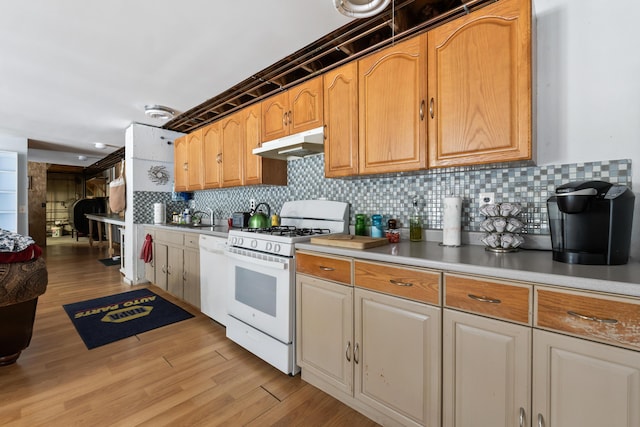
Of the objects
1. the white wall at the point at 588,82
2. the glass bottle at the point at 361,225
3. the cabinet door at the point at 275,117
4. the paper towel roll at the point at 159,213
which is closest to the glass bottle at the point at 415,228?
the glass bottle at the point at 361,225

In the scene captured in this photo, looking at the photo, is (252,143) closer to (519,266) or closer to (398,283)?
(398,283)

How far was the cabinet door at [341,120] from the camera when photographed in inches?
78.7

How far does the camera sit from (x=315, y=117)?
227 cm

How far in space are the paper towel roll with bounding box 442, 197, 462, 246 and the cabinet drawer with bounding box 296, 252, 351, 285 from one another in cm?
64

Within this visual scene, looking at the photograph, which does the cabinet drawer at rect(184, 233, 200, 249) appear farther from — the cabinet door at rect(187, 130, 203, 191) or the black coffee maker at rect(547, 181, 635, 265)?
the black coffee maker at rect(547, 181, 635, 265)

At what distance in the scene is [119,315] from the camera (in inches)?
116

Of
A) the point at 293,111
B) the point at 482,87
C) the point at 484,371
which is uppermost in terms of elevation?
the point at 293,111

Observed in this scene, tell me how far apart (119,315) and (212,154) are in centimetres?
196

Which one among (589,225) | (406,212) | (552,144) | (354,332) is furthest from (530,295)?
(406,212)

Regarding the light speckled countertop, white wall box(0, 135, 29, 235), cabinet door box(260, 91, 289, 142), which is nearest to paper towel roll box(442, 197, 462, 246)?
the light speckled countertop

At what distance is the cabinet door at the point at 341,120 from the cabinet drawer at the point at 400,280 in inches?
30.7

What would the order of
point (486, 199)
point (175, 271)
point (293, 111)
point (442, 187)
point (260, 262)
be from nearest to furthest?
point (486, 199)
point (442, 187)
point (260, 262)
point (293, 111)
point (175, 271)

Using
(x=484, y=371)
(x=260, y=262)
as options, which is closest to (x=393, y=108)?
(x=260, y=262)

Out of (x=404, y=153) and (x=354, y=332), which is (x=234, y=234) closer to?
(x=354, y=332)
